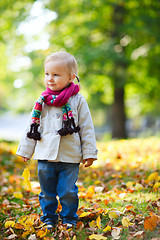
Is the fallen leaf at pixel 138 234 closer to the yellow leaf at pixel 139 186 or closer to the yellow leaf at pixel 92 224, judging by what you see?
the yellow leaf at pixel 92 224

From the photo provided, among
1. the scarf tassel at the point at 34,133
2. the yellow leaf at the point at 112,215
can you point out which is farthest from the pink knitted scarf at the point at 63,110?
the yellow leaf at the point at 112,215

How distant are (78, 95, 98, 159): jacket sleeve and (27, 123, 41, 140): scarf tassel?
1.42 ft

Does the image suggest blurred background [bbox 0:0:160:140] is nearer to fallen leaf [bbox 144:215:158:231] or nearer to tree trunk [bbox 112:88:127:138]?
tree trunk [bbox 112:88:127:138]

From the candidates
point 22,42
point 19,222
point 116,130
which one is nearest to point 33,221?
point 19,222

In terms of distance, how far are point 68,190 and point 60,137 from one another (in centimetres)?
52

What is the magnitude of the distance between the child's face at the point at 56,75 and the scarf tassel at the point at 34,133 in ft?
1.34

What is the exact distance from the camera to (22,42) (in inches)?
360

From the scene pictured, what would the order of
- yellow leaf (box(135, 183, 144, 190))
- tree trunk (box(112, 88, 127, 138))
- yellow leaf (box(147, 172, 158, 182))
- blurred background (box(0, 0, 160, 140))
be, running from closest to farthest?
yellow leaf (box(135, 183, 144, 190))
yellow leaf (box(147, 172, 158, 182))
blurred background (box(0, 0, 160, 140))
tree trunk (box(112, 88, 127, 138))

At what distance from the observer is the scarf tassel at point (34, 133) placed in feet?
A: 8.59

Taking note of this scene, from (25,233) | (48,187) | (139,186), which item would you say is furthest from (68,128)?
(139,186)

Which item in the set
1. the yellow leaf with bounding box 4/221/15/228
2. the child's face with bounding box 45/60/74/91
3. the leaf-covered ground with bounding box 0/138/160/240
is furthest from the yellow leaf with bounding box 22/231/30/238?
the child's face with bounding box 45/60/74/91

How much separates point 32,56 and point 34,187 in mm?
6479

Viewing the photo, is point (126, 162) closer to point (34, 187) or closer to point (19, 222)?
point (34, 187)

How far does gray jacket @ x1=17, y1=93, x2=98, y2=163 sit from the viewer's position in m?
2.60
